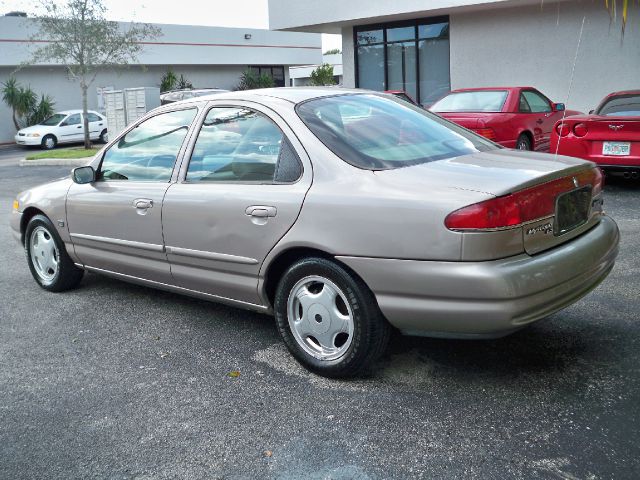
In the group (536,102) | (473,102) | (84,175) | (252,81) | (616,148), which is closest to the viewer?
(84,175)

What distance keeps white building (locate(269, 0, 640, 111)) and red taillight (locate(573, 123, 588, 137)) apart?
8.36 meters

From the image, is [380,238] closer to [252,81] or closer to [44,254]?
[44,254]

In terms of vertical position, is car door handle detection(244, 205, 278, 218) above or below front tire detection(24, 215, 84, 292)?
above

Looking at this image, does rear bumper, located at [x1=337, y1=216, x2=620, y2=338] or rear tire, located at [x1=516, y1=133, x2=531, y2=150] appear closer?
rear bumper, located at [x1=337, y1=216, x2=620, y2=338]

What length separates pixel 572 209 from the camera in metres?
3.63

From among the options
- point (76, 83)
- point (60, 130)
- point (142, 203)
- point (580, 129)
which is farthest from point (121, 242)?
point (76, 83)

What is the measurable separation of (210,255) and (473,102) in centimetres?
858

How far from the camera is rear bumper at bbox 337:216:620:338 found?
3.15 m

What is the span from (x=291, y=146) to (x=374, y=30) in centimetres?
1811

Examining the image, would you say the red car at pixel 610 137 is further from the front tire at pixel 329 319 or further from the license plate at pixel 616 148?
the front tire at pixel 329 319

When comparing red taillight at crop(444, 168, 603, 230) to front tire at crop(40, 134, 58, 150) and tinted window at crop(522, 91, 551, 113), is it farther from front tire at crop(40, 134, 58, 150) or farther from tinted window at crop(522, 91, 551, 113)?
front tire at crop(40, 134, 58, 150)

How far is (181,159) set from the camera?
4.51m

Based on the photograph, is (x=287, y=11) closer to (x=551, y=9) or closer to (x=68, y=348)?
(x=551, y=9)

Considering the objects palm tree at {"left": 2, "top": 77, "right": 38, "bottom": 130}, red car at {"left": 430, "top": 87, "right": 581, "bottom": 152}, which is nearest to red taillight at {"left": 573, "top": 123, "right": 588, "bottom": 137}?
red car at {"left": 430, "top": 87, "right": 581, "bottom": 152}
